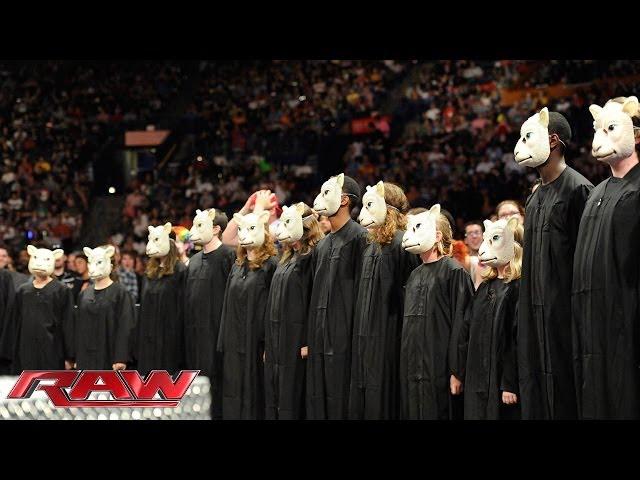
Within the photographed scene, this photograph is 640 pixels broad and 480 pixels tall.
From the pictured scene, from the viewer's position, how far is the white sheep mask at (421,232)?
25.2 feet

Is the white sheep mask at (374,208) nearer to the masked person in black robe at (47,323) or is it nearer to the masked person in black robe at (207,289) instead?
the masked person in black robe at (207,289)

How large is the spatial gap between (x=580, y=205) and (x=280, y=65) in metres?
18.4

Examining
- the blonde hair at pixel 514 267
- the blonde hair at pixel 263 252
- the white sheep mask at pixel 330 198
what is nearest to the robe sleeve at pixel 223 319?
the blonde hair at pixel 263 252

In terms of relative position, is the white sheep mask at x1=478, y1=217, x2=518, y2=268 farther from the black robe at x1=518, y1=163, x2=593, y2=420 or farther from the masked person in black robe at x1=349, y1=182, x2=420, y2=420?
the masked person in black robe at x1=349, y1=182, x2=420, y2=420

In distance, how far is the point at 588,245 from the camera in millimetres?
6105

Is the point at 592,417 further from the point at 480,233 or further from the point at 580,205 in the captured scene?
the point at 480,233

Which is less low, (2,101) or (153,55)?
(2,101)

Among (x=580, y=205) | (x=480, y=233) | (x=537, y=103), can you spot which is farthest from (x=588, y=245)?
(x=537, y=103)

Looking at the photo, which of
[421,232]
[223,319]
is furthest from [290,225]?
[421,232]

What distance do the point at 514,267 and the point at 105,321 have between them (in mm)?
5760

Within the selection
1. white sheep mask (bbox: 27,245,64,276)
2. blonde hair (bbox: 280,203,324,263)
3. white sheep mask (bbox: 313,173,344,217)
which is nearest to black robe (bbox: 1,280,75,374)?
white sheep mask (bbox: 27,245,64,276)

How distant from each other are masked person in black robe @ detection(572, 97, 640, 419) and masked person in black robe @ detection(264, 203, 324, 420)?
3175 millimetres

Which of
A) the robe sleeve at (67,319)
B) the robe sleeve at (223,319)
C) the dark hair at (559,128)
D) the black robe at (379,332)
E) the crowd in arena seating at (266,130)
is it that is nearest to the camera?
the dark hair at (559,128)

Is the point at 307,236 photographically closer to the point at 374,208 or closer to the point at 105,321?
the point at 374,208
